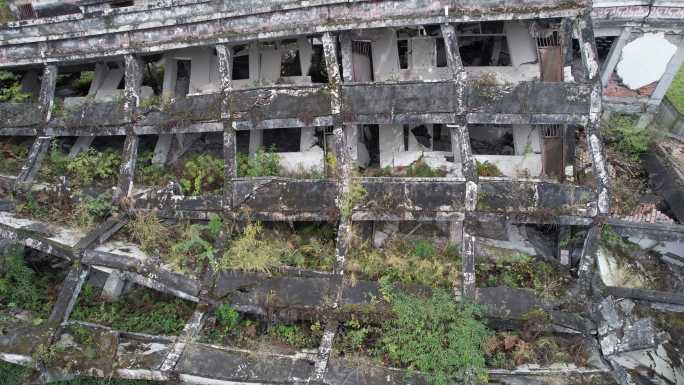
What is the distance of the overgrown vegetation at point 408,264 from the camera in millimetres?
8016

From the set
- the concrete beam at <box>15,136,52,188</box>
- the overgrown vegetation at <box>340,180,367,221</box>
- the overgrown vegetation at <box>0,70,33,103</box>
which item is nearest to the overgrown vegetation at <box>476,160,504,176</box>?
the overgrown vegetation at <box>340,180,367,221</box>

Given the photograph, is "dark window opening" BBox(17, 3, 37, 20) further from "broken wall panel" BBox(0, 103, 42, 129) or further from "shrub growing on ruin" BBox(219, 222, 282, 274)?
"shrub growing on ruin" BBox(219, 222, 282, 274)

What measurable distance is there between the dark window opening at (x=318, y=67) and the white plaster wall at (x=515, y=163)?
4.27m

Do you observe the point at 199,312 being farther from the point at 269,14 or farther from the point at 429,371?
the point at 269,14

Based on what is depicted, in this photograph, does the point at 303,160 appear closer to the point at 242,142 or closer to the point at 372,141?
the point at 372,141

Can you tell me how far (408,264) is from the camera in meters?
8.31

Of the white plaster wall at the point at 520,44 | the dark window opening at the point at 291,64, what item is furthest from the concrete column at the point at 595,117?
the dark window opening at the point at 291,64

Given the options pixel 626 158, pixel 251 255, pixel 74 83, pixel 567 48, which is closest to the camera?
pixel 251 255

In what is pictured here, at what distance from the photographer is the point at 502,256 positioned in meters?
8.91

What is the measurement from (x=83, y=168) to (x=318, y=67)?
6039mm

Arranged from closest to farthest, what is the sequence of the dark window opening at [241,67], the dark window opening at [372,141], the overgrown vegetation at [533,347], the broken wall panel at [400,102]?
the overgrown vegetation at [533,347] → the broken wall panel at [400,102] → the dark window opening at [372,141] → the dark window opening at [241,67]

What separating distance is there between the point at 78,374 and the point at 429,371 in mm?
5931

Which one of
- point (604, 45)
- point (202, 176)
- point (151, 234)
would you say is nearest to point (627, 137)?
point (604, 45)

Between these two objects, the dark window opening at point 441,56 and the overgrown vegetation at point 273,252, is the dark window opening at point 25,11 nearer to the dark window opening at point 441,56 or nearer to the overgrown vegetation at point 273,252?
the overgrown vegetation at point 273,252
